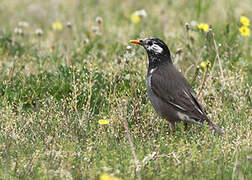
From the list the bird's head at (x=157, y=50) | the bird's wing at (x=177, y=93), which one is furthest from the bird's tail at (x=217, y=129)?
the bird's head at (x=157, y=50)

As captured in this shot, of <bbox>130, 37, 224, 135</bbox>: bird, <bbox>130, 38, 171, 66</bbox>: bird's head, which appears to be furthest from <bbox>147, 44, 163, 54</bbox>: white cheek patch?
<bbox>130, 37, 224, 135</bbox>: bird

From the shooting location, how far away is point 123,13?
11.3 m

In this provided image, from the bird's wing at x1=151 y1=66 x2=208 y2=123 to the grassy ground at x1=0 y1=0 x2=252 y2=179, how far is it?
0.26m

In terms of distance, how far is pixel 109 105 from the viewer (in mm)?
6148

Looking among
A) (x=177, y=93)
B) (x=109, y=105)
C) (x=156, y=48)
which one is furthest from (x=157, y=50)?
(x=109, y=105)

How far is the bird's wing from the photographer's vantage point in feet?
18.9

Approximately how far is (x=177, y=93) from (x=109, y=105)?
0.84m

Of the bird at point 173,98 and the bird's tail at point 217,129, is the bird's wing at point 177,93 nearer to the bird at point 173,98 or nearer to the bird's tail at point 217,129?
the bird at point 173,98

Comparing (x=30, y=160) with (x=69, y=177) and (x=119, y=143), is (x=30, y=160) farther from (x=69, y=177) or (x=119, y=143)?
(x=119, y=143)

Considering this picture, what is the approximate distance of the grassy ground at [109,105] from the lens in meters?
4.61

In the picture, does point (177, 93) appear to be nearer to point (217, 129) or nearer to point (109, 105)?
point (217, 129)

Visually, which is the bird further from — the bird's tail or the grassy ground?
the grassy ground

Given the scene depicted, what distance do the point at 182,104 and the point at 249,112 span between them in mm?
1077

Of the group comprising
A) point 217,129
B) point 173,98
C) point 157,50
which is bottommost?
point 217,129
